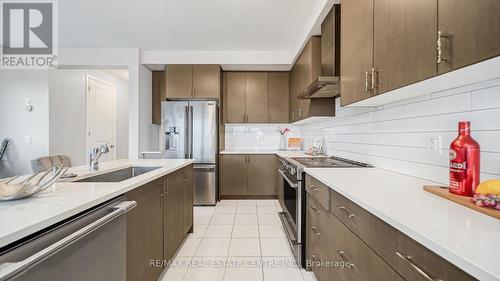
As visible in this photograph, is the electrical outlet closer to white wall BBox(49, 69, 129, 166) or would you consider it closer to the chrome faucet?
the chrome faucet

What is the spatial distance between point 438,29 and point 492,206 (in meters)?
0.68

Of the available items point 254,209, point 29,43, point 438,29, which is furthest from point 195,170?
point 438,29

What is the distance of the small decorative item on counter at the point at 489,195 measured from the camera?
80cm

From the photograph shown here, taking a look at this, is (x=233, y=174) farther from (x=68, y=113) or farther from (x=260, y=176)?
(x=68, y=113)

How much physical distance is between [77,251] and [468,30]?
1.58 m

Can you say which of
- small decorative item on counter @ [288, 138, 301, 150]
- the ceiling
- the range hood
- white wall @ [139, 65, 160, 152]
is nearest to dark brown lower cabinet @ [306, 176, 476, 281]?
the range hood

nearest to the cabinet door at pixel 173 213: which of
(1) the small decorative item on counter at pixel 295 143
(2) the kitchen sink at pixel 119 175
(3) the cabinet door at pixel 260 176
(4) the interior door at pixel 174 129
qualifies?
(2) the kitchen sink at pixel 119 175

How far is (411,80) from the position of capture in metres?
1.08

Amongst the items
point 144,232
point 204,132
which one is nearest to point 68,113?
point 204,132

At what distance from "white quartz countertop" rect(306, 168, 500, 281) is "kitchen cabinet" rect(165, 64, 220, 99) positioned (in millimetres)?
3193

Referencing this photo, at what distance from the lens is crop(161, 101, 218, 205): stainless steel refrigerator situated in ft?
12.7

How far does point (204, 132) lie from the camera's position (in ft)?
12.7

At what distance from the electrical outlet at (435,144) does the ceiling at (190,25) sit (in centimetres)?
155

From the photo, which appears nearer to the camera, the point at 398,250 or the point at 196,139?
the point at 398,250
